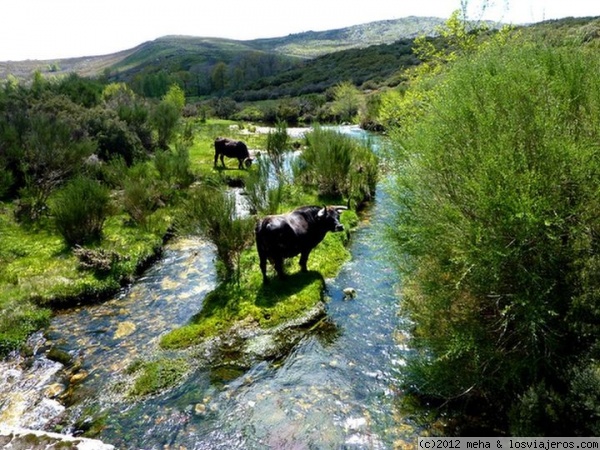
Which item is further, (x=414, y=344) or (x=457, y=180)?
(x=414, y=344)

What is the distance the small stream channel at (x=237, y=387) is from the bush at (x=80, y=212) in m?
3.22

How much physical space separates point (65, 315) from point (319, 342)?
558 centimetres

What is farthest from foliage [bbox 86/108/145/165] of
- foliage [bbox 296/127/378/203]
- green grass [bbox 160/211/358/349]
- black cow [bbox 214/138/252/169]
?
green grass [bbox 160/211/358/349]

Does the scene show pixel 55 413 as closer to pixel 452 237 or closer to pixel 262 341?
pixel 262 341

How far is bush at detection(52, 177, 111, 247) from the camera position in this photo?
11359mm

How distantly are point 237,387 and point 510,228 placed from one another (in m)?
4.80

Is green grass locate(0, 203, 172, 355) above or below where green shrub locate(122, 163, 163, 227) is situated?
below

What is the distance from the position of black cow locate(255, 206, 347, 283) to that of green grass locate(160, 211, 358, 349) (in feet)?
1.16

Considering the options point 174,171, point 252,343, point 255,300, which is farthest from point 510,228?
point 174,171

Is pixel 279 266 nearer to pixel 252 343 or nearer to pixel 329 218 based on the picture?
pixel 329 218

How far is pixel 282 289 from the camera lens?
30.8 feet

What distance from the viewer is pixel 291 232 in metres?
9.46

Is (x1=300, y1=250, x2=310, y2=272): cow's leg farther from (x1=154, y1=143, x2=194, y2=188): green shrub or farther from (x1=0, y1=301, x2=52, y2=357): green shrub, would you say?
(x1=154, y1=143, x2=194, y2=188): green shrub

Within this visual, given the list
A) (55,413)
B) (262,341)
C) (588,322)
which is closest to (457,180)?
(588,322)
